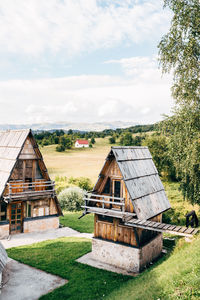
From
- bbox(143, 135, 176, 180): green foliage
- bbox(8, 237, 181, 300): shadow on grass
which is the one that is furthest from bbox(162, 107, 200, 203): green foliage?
bbox(143, 135, 176, 180): green foliage

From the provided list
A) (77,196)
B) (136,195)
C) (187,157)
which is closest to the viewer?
(136,195)

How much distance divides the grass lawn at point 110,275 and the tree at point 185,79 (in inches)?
225

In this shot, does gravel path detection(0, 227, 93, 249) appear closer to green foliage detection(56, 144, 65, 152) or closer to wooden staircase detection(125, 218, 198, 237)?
wooden staircase detection(125, 218, 198, 237)

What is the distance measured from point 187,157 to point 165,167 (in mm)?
24366

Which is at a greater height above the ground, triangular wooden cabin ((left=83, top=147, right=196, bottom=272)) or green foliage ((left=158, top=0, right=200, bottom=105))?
green foliage ((left=158, top=0, right=200, bottom=105))

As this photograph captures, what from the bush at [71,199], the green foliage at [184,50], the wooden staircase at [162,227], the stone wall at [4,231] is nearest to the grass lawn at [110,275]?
the wooden staircase at [162,227]

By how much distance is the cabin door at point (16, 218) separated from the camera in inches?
852

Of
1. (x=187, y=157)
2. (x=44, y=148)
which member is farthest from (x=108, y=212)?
(x=44, y=148)

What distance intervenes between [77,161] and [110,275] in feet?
197

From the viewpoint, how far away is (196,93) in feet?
59.3

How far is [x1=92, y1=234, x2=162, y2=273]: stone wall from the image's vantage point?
14.7 metres

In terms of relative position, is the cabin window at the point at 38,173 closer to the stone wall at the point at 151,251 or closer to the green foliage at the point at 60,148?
the stone wall at the point at 151,251

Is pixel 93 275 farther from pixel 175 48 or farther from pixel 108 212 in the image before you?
pixel 175 48

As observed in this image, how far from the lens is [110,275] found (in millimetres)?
14148
